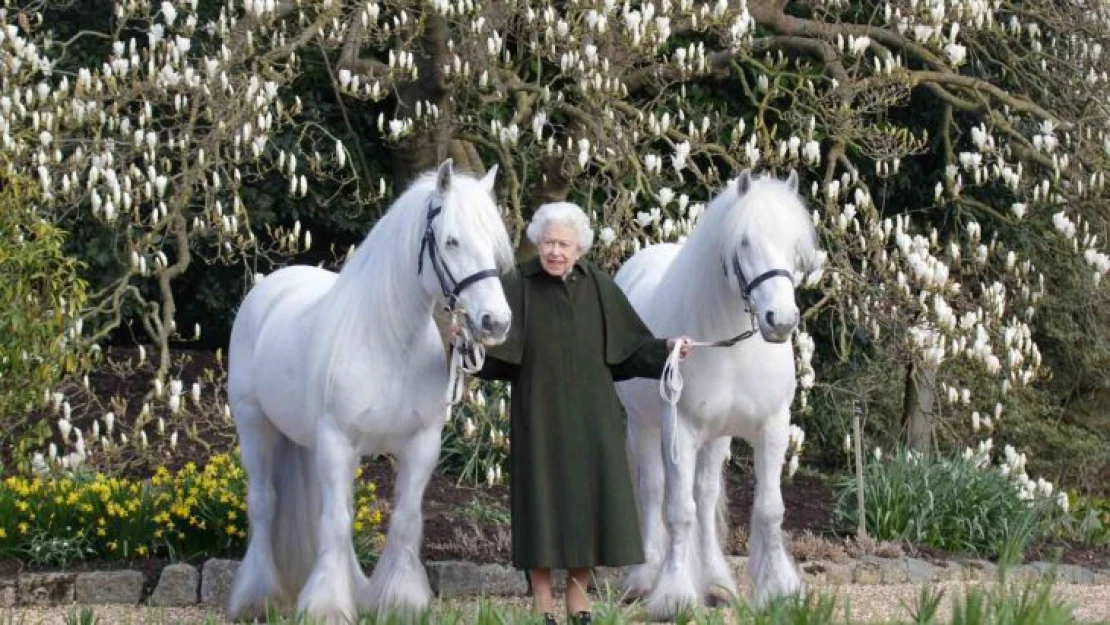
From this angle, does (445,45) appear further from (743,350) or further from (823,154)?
(743,350)

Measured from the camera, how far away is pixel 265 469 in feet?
23.5

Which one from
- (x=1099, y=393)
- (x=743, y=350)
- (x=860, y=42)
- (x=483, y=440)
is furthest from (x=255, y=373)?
(x=1099, y=393)

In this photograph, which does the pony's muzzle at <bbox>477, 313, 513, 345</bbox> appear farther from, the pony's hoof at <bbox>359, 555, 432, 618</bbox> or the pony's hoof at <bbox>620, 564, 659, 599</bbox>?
the pony's hoof at <bbox>620, 564, 659, 599</bbox>

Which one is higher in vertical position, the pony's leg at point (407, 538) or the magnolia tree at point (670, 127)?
the magnolia tree at point (670, 127)

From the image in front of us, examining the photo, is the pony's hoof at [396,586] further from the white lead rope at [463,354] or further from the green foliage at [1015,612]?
the green foliage at [1015,612]

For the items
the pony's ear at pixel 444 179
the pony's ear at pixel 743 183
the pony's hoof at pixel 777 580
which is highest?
the pony's ear at pixel 743 183

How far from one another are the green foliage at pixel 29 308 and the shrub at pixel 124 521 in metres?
0.48

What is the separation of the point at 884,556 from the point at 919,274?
5.04 ft

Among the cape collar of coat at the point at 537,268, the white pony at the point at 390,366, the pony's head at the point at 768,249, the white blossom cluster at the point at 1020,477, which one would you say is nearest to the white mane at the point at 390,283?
the white pony at the point at 390,366

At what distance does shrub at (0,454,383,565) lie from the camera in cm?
784

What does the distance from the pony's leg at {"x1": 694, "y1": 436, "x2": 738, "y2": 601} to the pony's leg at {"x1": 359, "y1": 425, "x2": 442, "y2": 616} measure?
1330mm

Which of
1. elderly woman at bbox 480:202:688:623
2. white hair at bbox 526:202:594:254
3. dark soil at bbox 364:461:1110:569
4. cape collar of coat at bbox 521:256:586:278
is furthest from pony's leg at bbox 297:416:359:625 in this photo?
dark soil at bbox 364:461:1110:569

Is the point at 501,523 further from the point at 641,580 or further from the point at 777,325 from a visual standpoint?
the point at 777,325

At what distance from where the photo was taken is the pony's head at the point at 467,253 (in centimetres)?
556
